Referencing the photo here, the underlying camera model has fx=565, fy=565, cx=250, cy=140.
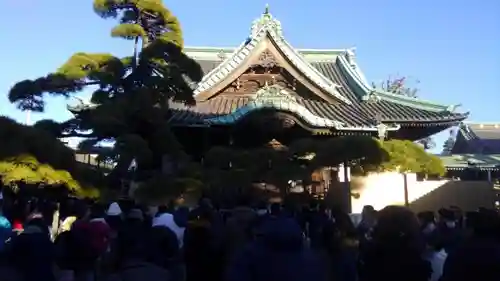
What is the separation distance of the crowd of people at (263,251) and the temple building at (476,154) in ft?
44.9

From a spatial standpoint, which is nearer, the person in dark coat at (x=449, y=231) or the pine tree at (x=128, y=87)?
the person in dark coat at (x=449, y=231)

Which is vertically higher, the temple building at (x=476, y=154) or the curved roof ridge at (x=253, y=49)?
the curved roof ridge at (x=253, y=49)

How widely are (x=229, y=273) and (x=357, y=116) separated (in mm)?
12674

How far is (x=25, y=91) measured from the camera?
432 inches

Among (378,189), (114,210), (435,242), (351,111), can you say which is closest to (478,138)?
(351,111)

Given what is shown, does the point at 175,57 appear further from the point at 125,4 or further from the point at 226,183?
the point at 226,183

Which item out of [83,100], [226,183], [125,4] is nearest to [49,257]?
[226,183]

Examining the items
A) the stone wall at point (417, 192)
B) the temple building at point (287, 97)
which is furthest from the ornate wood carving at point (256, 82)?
the stone wall at point (417, 192)

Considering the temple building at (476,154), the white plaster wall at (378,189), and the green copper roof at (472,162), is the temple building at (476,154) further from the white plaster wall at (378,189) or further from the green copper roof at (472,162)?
the white plaster wall at (378,189)

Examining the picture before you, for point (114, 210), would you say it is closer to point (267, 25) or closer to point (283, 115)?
point (283, 115)

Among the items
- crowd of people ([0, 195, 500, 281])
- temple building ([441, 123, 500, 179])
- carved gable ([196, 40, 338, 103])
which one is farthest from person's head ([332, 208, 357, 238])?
temple building ([441, 123, 500, 179])

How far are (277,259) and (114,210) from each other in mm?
6133

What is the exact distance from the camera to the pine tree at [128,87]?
10656 millimetres

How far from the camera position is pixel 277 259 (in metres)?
3.16
